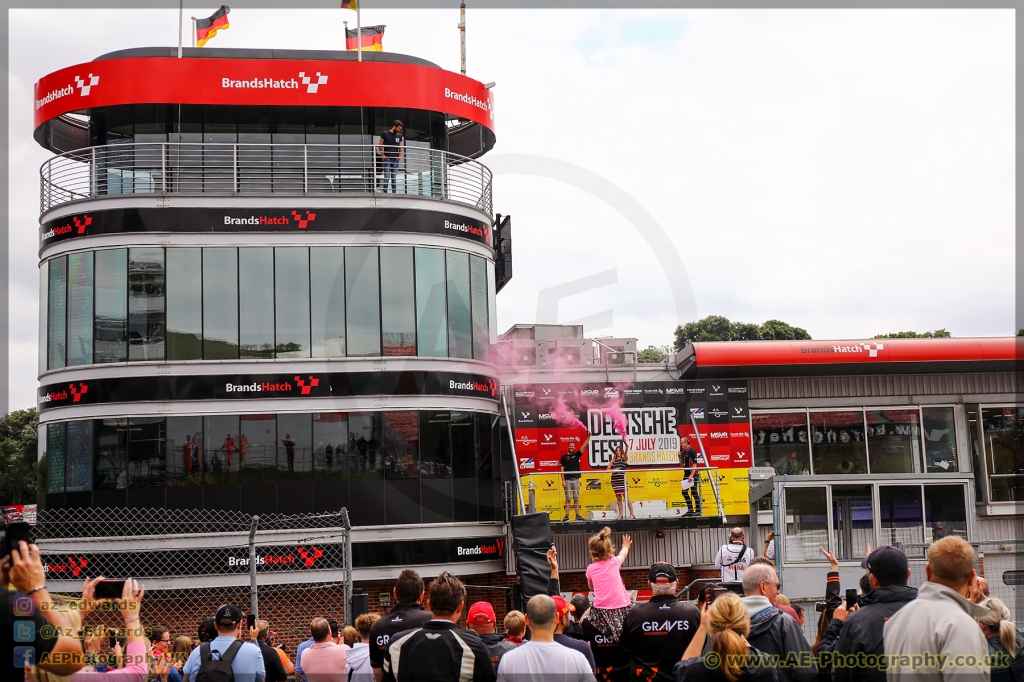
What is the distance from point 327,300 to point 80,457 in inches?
280

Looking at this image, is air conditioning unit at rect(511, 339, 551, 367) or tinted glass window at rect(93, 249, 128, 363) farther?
air conditioning unit at rect(511, 339, 551, 367)

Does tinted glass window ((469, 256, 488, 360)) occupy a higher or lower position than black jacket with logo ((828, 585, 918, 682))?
higher

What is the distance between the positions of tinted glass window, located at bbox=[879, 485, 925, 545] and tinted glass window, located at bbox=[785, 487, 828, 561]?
1.21 m

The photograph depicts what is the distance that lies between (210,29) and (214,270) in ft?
24.3

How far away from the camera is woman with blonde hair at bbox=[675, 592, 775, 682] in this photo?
6.21 meters

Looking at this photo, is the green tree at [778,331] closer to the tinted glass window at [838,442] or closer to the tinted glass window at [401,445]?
the tinted glass window at [838,442]

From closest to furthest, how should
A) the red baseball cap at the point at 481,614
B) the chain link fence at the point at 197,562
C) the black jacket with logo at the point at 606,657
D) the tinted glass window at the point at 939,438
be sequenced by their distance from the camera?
1. the red baseball cap at the point at 481,614
2. the black jacket with logo at the point at 606,657
3. the chain link fence at the point at 197,562
4. the tinted glass window at the point at 939,438

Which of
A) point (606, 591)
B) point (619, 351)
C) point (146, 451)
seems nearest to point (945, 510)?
point (619, 351)

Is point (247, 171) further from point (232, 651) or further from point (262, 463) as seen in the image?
point (232, 651)

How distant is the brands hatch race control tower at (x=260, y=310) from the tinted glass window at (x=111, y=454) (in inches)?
1.9

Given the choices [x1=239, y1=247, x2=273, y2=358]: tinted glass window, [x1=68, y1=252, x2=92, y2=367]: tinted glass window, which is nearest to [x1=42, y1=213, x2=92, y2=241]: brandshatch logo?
[x1=68, y1=252, x2=92, y2=367]: tinted glass window

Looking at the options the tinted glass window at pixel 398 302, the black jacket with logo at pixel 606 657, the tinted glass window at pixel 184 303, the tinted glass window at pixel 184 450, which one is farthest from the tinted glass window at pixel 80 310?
the black jacket with logo at pixel 606 657

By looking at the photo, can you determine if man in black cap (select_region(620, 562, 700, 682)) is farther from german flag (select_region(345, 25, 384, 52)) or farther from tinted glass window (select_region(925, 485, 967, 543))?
german flag (select_region(345, 25, 384, 52))

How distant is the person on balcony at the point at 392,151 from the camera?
2567 cm
